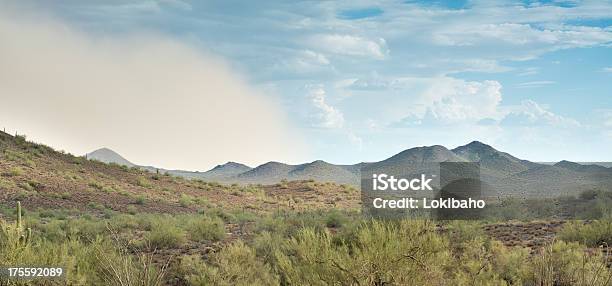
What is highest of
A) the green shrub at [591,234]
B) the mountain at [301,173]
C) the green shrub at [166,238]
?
the mountain at [301,173]

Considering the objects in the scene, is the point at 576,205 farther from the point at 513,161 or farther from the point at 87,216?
the point at 513,161

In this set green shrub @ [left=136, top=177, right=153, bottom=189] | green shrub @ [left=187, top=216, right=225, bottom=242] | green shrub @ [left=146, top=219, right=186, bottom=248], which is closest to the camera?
green shrub @ [left=146, top=219, right=186, bottom=248]

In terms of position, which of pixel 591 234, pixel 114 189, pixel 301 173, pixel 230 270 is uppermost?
pixel 301 173

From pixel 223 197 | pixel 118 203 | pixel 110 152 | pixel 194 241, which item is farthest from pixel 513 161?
pixel 110 152

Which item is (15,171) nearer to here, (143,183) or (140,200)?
(140,200)

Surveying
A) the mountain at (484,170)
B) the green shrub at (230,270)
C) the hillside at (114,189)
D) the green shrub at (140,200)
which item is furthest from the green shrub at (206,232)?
the mountain at (484,170)

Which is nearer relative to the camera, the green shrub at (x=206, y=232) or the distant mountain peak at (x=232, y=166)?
the green shrub at (x=206, y=232)

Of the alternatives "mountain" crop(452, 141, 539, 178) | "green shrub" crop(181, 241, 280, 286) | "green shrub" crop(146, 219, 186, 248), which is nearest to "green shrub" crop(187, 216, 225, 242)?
"green shrub" crop(146, 219, 186, 248)

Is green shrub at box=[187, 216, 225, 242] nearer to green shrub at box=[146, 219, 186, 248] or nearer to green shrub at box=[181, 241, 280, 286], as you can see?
green shrub at box=[146, 219, 186, 248]

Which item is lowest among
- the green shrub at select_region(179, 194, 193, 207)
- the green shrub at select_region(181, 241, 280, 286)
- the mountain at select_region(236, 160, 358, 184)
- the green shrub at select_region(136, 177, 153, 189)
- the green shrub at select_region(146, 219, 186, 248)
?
the green shrub at select_region(181, 241, 280, 286)

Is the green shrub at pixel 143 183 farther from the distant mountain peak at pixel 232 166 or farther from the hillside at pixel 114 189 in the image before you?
the distant mountain peak at pixel 232 166

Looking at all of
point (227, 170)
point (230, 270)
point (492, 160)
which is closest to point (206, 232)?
point (230, 270)

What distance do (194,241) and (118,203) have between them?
21889 millimetres

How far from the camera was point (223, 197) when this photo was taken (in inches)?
2124
